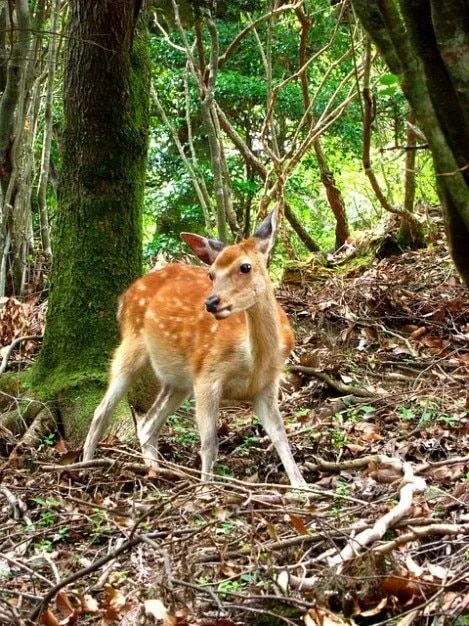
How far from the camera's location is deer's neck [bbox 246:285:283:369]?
6406mm

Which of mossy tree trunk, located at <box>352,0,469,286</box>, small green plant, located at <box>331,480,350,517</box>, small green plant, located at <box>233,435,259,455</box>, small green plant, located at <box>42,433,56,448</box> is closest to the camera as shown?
mossy tree trunk, located at <box>352,0,469,286</box>

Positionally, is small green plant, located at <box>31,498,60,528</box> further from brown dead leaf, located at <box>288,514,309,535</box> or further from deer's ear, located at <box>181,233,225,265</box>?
deer's ear, located at <box>181,233,225,265</box>

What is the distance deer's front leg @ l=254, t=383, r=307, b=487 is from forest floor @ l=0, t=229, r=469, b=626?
19cm

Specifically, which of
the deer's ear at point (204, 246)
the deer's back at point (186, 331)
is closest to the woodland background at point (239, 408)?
the deer's back at point (186, 331)

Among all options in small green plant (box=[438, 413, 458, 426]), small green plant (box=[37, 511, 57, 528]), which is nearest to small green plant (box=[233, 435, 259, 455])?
small green plant (box=[438, 413, 458, 426])

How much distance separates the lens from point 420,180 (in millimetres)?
13586

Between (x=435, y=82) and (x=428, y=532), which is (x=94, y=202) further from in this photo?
(x=435, y=82)

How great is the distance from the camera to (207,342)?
22.3ft

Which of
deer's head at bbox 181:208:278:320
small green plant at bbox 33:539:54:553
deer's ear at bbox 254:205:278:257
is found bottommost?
small green plant at bbox 33:539:54:553

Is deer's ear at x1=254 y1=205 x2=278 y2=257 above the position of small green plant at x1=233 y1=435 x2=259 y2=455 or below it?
above

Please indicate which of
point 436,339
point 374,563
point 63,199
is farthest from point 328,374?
point 374,563

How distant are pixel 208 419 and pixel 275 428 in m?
0.45

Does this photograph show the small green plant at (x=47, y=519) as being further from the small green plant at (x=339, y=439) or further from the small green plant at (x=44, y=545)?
the small green plant at (x=339, y=439)

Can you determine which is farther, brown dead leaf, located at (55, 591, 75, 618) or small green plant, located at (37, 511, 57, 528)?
small green plant, located at (37, 511, 57, 528)
